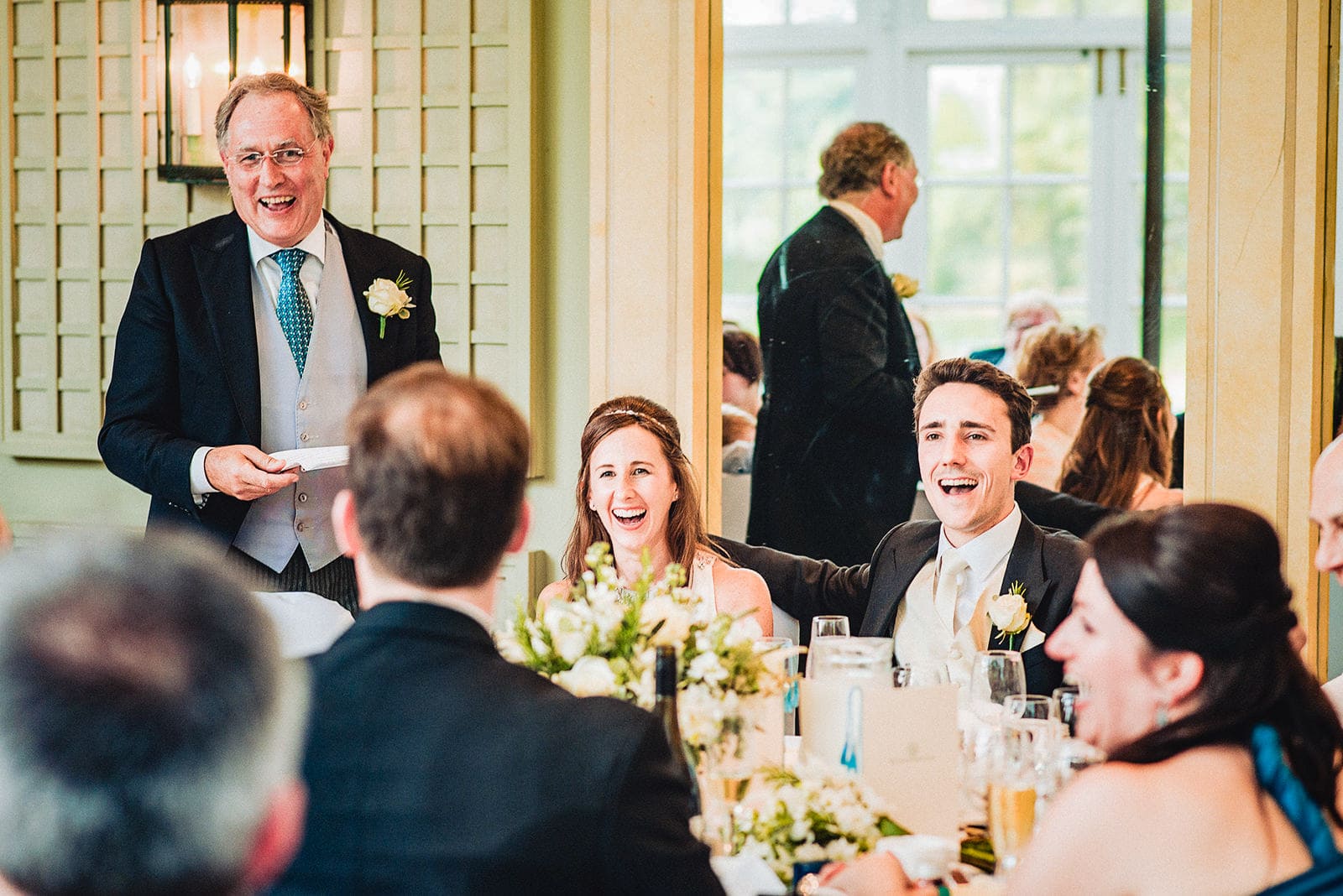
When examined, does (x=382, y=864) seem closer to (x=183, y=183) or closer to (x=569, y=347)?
(x=569, y=347)

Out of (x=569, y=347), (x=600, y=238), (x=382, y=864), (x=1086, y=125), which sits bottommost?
(x=382, y=864)

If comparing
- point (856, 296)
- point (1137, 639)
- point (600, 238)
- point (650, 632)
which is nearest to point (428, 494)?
point (650, 632)

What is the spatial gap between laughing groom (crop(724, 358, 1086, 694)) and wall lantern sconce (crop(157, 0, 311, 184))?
2.00 metres

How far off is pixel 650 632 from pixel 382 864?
1.88 feet

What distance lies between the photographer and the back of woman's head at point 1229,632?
1.44 m

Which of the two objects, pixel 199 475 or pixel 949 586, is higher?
pixel 199 475

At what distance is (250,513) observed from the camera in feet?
9.41

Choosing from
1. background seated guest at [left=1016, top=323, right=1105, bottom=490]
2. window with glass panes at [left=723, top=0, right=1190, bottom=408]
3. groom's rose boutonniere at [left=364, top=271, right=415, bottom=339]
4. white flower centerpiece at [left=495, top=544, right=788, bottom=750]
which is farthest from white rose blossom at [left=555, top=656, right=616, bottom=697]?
window with glass panes at [left=723, top=0, right=1190, bottom=408]

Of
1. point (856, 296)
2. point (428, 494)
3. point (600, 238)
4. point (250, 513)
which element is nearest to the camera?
point (428, 494)

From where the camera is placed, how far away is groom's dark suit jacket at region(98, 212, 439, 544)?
2.77 metres

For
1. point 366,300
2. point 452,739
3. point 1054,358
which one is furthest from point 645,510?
point 1054,358

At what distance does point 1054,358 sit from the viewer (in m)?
4.65

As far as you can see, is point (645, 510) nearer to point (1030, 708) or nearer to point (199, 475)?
point (199, 475)

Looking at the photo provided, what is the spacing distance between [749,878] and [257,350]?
1.75m
